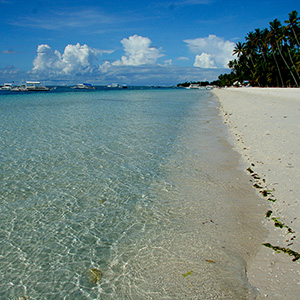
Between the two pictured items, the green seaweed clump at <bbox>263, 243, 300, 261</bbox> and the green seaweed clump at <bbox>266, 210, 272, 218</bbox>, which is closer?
the green seaweed clump at <bbox>263, 243, 300, 261</bbox>

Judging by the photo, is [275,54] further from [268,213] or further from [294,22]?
[268,213]

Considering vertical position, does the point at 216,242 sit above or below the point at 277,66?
below

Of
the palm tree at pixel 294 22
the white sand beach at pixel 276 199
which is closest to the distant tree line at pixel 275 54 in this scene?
the palm tree at pixel 294 22

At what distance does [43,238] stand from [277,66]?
74.3 m

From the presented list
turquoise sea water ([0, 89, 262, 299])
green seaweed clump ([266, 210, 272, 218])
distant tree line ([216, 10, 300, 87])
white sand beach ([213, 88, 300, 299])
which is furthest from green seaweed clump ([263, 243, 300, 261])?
distant tree line ([216, 10, 300, 87])

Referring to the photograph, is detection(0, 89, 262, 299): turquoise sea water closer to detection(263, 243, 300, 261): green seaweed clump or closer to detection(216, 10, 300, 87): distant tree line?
detection(263, 243, 300, 261): green seaweed clump

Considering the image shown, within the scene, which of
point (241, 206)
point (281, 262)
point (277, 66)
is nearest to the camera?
point (281, 262)

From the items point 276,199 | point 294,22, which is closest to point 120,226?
point 276,199

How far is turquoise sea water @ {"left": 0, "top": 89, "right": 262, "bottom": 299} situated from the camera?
3.53 meters

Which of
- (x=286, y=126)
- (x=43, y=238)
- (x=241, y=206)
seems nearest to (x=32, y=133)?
(x=43, y=238)

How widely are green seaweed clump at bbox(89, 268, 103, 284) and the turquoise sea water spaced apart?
54 millimetres

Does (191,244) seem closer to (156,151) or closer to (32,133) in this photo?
(156,151)

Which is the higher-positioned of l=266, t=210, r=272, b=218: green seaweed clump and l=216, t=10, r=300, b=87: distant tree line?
l=216, t=10, r=300, b=87: distant tree line

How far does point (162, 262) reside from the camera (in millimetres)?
3938
